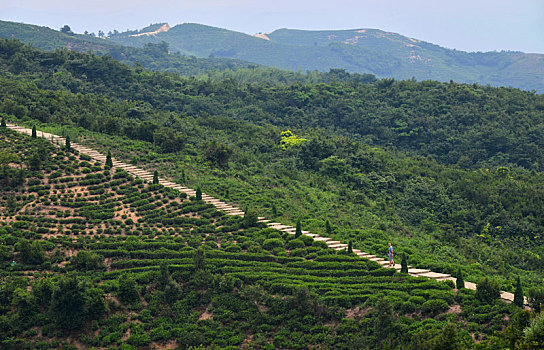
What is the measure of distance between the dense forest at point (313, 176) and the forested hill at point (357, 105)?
21 centimetres

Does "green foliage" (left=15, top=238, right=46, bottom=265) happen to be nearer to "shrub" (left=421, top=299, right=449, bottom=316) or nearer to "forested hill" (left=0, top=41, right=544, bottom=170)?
"shrub" (left=421, top=299, right=449, bottom=316)

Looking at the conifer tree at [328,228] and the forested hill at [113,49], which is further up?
the forested hill at [113,49]

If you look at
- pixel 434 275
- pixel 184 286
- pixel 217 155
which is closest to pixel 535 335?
pixel 434 275

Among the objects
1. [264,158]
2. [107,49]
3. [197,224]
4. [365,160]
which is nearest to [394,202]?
[365,160]

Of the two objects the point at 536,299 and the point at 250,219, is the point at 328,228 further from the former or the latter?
the point at 536,299

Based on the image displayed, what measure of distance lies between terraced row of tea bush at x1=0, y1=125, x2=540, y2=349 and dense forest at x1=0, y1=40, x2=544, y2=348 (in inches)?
4.4

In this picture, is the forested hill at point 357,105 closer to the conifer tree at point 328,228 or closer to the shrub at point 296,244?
the conifer tree at point 328,228

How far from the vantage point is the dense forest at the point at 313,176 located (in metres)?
21.9

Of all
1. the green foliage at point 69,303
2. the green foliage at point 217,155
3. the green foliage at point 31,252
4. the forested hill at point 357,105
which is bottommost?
the green foliage at point 69,303

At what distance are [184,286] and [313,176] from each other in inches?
831

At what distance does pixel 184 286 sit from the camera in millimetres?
23859

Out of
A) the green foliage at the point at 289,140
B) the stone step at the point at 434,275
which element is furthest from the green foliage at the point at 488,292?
the green foliage at the point at 289,140

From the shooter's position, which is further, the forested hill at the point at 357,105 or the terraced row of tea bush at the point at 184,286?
the forested hill at the point at 357,105

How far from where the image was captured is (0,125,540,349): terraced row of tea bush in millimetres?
20391
